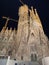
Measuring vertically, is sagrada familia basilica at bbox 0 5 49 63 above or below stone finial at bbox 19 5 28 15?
below

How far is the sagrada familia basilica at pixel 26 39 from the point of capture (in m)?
10.0

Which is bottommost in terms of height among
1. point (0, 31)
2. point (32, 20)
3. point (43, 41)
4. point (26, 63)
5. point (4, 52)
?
point (26, 63)

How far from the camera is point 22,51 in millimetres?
10234

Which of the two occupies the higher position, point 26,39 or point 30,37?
point 30,37

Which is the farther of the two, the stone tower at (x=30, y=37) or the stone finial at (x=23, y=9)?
the stone finial at (x=23, y=9)

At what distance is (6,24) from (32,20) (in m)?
1.58

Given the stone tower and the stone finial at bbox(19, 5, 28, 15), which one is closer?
the stone tower

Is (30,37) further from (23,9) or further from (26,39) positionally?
(23,9)

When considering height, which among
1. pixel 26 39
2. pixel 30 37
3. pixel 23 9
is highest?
pixel 23 9

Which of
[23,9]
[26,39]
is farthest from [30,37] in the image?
[23,9]

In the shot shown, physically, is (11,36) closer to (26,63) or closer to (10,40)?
(10,40)

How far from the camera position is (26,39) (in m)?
10.8

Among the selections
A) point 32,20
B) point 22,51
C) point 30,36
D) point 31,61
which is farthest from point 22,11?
point 31,61

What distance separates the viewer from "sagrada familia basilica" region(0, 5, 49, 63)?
32.9ft
